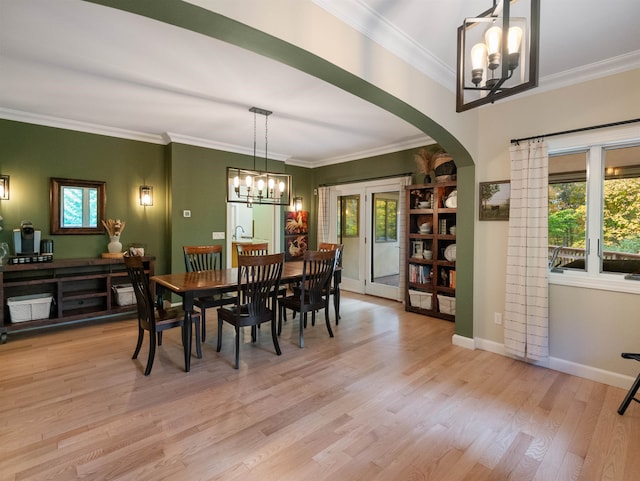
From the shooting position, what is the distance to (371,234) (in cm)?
606

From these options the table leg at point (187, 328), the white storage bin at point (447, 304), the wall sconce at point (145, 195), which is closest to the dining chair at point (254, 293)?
the table leg at point (187, 328)

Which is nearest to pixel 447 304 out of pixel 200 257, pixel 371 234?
pixel 371 234

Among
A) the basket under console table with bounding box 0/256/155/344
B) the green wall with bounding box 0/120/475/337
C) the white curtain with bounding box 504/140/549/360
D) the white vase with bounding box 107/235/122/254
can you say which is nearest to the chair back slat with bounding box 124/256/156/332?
the basket under console table with bounding box 0/256/155/344

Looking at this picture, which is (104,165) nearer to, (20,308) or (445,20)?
(20,308)

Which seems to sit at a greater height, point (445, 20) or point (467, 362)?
point (445, 20)

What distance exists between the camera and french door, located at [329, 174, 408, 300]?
5871 mm

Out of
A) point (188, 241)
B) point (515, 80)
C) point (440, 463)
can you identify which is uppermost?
point (515, 80)

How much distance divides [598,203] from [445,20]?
2136mm

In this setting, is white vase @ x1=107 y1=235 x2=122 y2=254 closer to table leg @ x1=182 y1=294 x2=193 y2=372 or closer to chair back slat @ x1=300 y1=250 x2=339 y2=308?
table leg @ x1=182 y1=294 x2=193 y2=372

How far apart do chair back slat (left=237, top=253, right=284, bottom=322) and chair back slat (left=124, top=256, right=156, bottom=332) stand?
770mm

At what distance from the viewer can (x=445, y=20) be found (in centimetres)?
215

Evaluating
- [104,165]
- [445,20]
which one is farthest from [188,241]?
[445,20]

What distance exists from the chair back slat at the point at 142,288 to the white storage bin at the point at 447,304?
3722 mm

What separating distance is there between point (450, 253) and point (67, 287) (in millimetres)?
5433
